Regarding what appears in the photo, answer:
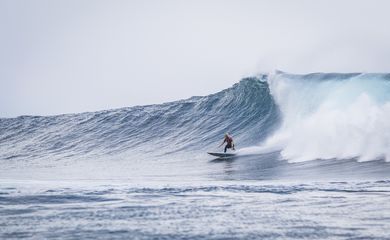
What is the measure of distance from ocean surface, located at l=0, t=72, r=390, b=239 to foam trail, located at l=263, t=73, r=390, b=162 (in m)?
0.06

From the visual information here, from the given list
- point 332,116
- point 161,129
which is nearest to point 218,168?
point 332,116

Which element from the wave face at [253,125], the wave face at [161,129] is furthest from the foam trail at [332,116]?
the wave face at [161,129]

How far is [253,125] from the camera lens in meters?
23.7

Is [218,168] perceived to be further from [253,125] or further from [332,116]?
[253,125]

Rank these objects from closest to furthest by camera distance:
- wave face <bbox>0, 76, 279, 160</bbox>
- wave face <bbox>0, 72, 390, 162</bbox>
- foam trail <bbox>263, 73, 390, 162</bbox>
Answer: foam trail <bbox>263, 73, 390, 162</bbox>, wave face <bbox>0, 72, 390, 162</bbox>, wave face <bbox>0, 76, 279, 160</bbox>

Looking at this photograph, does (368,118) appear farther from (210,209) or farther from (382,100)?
(210,209)

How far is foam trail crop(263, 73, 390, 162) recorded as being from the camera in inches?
574

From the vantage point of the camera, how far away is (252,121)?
2433 centimetres

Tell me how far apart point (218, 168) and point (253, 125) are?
879cm

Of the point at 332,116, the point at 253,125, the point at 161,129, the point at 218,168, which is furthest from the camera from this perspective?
the point at 161,129

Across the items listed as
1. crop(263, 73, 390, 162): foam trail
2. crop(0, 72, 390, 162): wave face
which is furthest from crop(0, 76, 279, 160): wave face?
crop(263, 73, 390, 162): foam trail

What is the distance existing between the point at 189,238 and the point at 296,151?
12.7 metres

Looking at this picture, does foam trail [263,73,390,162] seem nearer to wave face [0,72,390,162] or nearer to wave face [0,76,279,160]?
wave face [0,72,390,162]

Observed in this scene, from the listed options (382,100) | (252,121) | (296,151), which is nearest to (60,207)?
(296,151)
